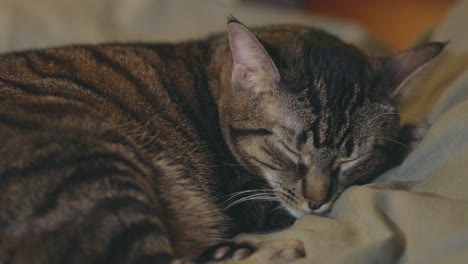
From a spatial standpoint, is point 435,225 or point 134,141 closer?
point 435,225

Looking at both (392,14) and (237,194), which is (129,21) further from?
(392,14)

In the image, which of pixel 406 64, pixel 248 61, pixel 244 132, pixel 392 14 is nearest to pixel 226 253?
pixel 244 132

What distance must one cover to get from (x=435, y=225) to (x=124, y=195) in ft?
1.84

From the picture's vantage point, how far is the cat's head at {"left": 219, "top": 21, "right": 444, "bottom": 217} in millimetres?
1269

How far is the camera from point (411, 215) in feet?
3.34

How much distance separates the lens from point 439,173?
3.87 feet

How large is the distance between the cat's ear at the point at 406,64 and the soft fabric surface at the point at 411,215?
0.13 metres

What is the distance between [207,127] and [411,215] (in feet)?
1.95

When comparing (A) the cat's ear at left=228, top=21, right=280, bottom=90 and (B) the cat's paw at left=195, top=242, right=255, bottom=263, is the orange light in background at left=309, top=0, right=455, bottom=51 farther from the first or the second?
(B) the cat's paw at left=195, top=242, right=255, bottom=263

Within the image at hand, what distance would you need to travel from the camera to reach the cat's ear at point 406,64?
1.36 m

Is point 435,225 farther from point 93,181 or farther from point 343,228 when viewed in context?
point 93,181

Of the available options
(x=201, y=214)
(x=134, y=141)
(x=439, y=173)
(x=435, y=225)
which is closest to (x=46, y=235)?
(x=134, y=141)

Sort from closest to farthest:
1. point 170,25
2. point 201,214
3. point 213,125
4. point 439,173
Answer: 1. point 439,173
2. point 201,214
3. point 213,125
4. point 170,25

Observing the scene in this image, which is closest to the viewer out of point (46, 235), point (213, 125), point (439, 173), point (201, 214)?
point (46, 235)
